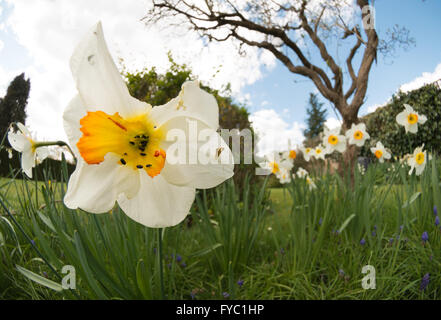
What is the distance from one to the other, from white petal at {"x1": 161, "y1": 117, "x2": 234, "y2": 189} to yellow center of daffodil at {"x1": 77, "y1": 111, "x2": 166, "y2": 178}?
21 mm

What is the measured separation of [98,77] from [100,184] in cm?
17

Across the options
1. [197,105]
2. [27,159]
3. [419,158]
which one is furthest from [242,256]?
[419,158]

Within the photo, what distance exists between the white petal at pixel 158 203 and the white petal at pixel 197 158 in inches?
1.2

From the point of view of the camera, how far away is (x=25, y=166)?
0.65 meters

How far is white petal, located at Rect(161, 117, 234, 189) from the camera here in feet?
1.28

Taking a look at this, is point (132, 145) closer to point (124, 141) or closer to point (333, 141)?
point (124, 141)

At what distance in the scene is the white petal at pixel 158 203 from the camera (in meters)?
0.43

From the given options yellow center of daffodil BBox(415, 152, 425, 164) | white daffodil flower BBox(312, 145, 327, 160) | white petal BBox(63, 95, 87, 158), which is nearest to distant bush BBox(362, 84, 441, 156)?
white daffodil flower BBox(312, 145, 327, 160)

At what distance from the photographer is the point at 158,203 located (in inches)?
17.3

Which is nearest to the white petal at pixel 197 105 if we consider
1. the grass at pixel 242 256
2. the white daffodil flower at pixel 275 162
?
the grass at pixel 242 256

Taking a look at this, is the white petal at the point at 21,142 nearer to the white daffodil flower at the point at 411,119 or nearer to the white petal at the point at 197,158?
the white petal at the point at 197,158

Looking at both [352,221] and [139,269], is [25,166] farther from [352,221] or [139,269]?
[352,221]

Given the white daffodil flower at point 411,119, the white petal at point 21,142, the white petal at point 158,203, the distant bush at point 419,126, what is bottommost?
the white petal at point 158,203

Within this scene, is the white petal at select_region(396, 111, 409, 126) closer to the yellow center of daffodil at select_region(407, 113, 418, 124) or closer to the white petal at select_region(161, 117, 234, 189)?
the yellow center of daffodil at select_region(407, 113, 418, 124)
